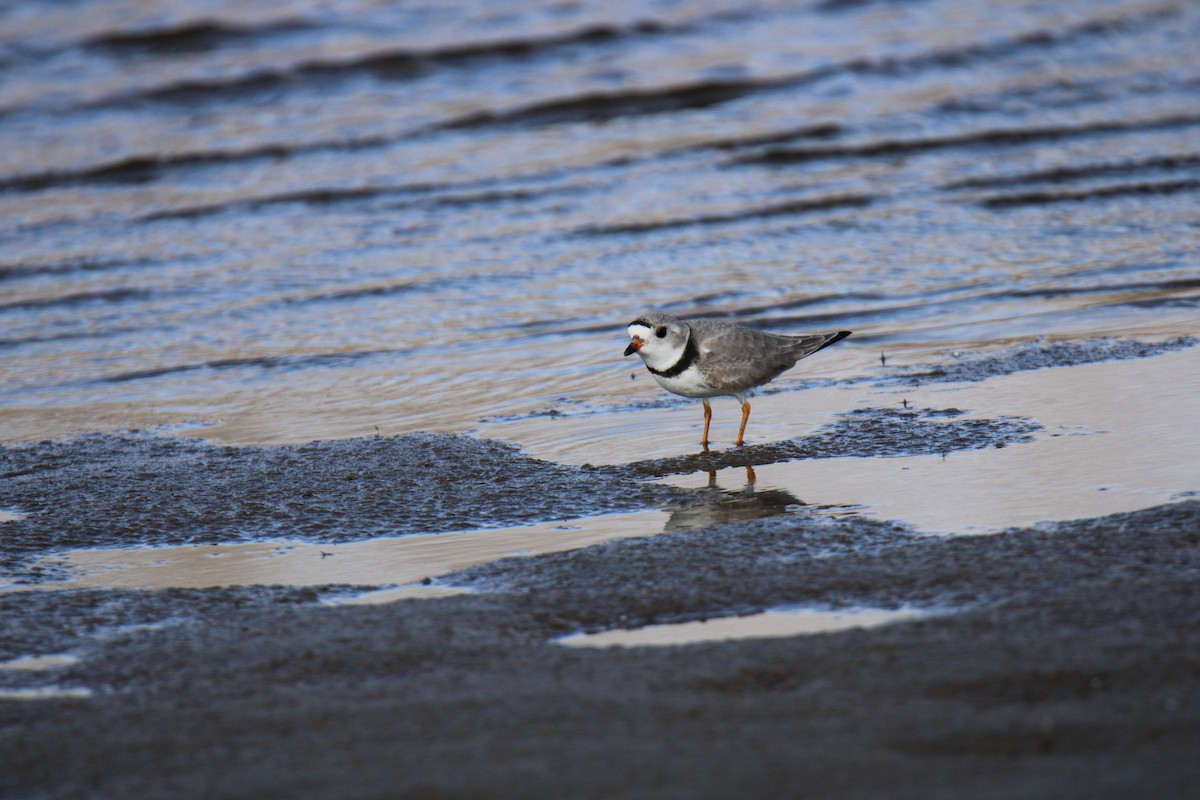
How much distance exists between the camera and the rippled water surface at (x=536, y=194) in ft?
25.9

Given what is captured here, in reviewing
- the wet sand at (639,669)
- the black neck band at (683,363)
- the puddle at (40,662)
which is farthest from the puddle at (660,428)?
the puddle at (40,662)

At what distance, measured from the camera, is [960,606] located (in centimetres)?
364

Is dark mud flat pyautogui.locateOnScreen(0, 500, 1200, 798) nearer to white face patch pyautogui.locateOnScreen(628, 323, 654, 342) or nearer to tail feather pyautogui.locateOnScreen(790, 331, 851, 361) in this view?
white face patch pyautogui.locateOnScreen(628, 323, 654, 342)

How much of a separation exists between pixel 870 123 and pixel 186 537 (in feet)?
37.0

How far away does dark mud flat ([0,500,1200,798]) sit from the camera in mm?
2766

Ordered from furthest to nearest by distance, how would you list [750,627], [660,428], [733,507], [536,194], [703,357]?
[536,194], [660,428], [703,357], [733,507], [750,627]

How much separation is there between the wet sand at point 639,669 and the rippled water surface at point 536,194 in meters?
2.36

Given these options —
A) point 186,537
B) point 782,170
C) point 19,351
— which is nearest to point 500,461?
point 186,537

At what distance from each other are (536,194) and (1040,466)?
8.33 metres

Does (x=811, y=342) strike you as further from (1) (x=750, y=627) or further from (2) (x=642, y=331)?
(1) (x=750, y=627)

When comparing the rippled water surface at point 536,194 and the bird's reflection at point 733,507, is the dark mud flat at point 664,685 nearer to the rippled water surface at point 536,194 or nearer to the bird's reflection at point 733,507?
the bird's reflection at point 733,507

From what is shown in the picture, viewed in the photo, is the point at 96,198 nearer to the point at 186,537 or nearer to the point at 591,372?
the point at 591,372

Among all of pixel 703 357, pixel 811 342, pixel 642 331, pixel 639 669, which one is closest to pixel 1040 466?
pixel 703 357

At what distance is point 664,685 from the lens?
3223mm
